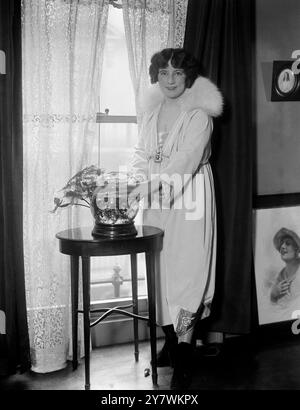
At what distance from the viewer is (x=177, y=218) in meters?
2.67

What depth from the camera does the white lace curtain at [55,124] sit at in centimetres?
265

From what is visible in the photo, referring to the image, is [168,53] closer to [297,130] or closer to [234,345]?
[297,130]

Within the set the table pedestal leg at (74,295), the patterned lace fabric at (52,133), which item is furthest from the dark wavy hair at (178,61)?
the table pedestal leg at (74,295)

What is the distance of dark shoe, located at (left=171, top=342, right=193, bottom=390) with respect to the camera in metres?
2.54

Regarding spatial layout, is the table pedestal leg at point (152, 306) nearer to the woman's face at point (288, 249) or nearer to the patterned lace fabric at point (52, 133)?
the patterned lace fabric at point (52, 133)

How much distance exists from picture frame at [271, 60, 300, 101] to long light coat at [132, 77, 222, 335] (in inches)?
29.2

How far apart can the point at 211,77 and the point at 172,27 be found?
1.26 ft

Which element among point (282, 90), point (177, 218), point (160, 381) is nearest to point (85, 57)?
point (177, 218)

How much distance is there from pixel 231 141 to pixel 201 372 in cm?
138

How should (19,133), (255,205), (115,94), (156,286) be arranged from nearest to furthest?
(19,133) → (156,286) → (115,94) → (255,205)

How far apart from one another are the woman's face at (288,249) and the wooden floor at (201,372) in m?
0.59

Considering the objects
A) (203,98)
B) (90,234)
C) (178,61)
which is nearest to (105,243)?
(90,234)

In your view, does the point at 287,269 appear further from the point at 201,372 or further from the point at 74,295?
the point at 74,295

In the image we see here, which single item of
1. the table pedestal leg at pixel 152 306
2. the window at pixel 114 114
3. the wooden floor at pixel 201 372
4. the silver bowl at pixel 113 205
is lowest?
the wooden floor at pixel 201 372
